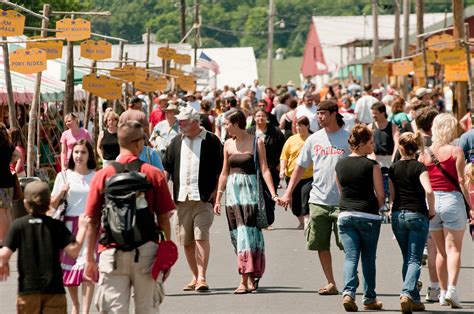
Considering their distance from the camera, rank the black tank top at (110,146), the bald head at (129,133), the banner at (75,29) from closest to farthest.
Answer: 1. the bald head at (129,133)
2. the black tank top at (110,146)
3. the banner at (75,29)

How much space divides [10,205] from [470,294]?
5673 mm

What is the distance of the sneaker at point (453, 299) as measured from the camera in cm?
1135

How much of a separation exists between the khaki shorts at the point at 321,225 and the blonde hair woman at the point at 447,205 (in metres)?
0.98

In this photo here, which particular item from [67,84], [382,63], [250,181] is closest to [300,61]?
[382,63]

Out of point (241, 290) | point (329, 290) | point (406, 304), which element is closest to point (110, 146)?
point (241, 290)

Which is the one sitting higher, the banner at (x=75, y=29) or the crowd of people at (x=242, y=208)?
the banner at (x=75, y=29)

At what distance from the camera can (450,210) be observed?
37.5 feet

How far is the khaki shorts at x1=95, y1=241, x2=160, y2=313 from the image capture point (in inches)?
325

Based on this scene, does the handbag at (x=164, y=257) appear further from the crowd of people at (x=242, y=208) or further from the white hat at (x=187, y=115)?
the white hat at (x=187, y=115)

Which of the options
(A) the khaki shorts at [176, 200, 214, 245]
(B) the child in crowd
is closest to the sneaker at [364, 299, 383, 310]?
(A) the khaki shorts at [176, 200, 214, 245]

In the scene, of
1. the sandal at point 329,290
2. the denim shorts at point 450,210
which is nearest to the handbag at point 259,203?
the sandal at point 329,290

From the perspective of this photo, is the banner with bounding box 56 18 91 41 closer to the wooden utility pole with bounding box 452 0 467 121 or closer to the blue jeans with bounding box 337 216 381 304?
the blue jeans with bounding box 337 216 381 304

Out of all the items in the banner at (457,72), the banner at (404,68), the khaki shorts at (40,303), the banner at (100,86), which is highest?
the banner at (404,68)

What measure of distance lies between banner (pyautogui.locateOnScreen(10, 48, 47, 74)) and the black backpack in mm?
8661
